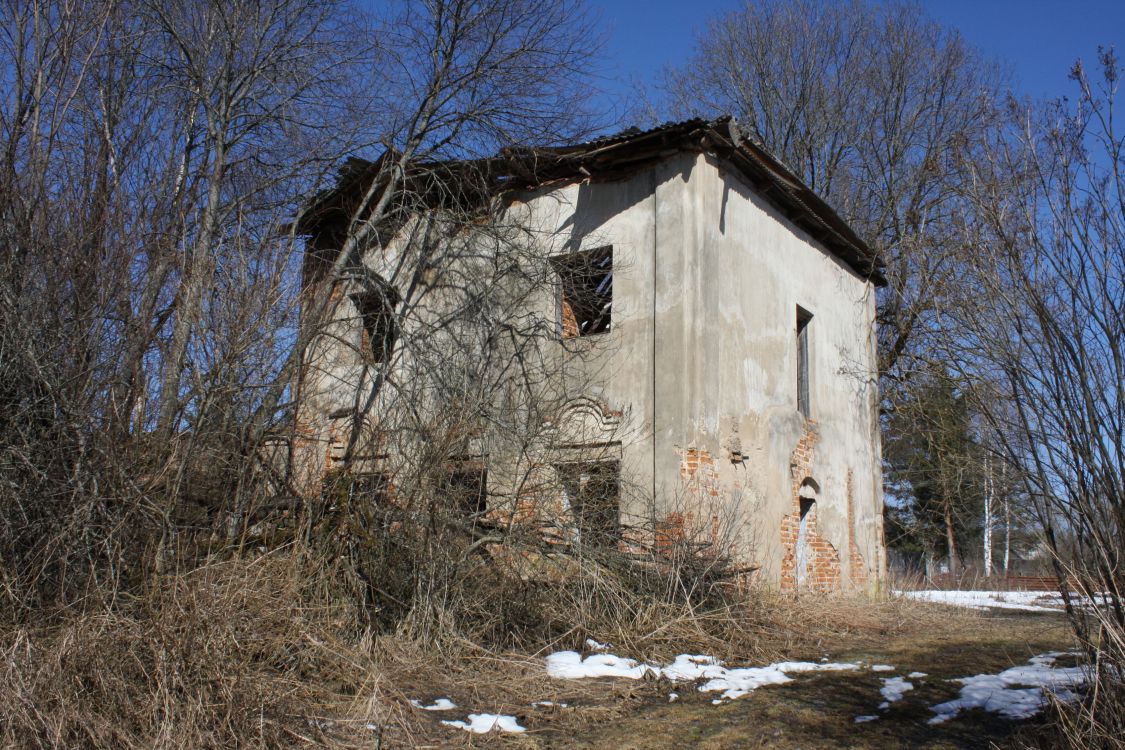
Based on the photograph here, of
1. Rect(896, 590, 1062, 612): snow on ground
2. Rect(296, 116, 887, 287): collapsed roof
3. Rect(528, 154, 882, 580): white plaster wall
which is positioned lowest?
Rect(896, 590, 1062, 612): snow on ground

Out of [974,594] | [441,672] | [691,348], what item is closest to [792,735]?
[441,672]

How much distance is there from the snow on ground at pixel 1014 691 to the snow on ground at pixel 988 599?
253 inches

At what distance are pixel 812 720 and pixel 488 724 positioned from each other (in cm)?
211

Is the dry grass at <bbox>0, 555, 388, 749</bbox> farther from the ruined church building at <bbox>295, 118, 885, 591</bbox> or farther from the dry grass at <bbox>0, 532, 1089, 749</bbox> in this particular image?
the ruined church building at <bbox>295, 118, 885, 591</bbox>

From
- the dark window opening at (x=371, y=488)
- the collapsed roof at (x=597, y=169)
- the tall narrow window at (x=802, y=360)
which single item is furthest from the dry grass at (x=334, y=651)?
the collapsed roof at (x=597, y=169)

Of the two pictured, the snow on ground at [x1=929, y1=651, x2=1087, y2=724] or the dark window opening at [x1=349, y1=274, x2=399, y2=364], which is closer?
the snow on ground at [x1=929, y1=651, x2=1087, y2=724]

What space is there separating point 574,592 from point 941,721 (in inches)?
127

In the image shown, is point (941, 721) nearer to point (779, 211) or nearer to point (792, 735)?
point (792, 735)

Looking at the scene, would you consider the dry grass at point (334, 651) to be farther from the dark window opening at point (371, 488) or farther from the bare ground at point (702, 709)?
the dark window opening at point (371, 488)

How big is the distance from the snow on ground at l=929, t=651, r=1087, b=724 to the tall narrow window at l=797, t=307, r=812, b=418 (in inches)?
232

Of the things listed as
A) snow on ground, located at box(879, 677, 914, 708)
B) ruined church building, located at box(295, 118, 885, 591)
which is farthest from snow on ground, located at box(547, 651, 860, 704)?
ruined church building, located at box(295, 118, 885, 591)

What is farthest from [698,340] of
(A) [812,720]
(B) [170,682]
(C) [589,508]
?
(B) [170,682]

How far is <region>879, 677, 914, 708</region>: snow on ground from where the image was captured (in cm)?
628

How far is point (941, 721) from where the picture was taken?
18.4 ft
